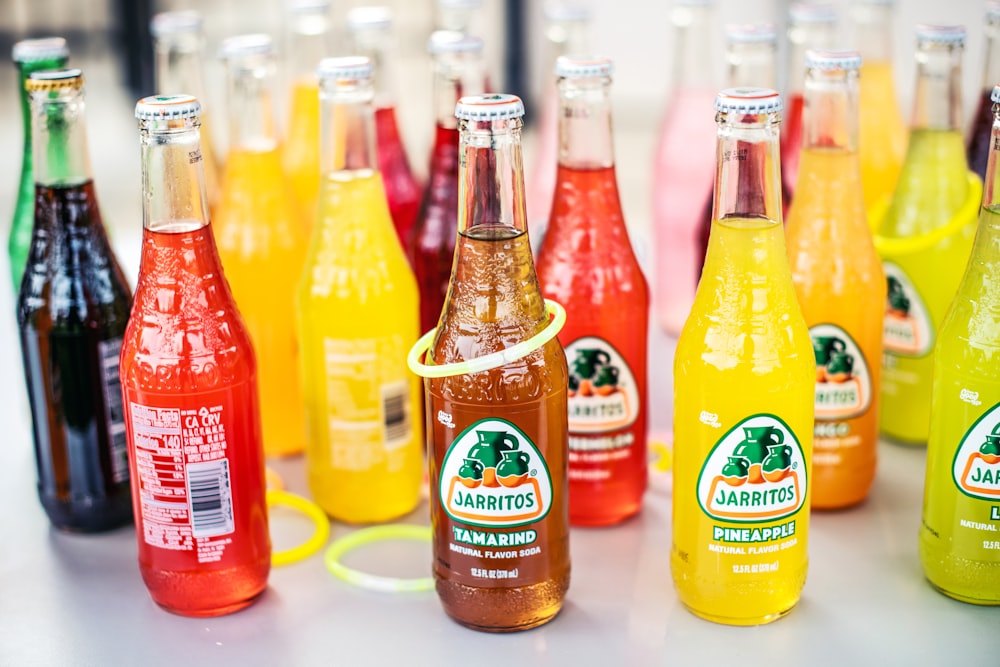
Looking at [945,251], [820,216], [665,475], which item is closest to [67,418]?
[665,475]

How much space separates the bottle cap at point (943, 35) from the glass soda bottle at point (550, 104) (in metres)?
0.40

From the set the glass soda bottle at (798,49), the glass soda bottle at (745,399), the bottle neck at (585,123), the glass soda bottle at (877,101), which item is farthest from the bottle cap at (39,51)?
the glass soda bottle at (877,101)

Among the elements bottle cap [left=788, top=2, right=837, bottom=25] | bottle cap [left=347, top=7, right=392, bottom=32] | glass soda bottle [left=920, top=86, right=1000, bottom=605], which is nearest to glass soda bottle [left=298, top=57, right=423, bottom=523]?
bottle cap [left=347, top=7, right=392, bottom=32]

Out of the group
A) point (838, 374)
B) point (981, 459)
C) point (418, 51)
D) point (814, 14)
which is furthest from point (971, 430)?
point (418, 51)

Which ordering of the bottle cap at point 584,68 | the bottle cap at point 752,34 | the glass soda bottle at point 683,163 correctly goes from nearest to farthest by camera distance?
the bottle cap at point 584,68 < the bottle cap at point 752,34 < the glass soda bottle at point 683,163

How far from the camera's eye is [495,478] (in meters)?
0.87

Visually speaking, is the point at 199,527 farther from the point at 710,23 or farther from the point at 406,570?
the point at 710,23

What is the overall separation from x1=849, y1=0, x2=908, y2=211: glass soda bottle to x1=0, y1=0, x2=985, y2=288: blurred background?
3.10ft

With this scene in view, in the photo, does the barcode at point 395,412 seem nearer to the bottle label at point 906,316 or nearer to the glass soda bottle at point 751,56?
the glass soda bottle at point 751,56

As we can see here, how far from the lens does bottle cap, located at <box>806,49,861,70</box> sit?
996 millimetres

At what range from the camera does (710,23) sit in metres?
1.47

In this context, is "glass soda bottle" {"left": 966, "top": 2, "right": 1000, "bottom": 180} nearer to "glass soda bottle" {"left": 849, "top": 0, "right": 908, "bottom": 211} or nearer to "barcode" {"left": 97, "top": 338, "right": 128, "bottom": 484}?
"glass soda bottle" {"left": 849, "top": 0, "right": 908, "bottom": 211}

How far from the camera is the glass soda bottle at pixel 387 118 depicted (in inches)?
50.7

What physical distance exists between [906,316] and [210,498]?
687mm
